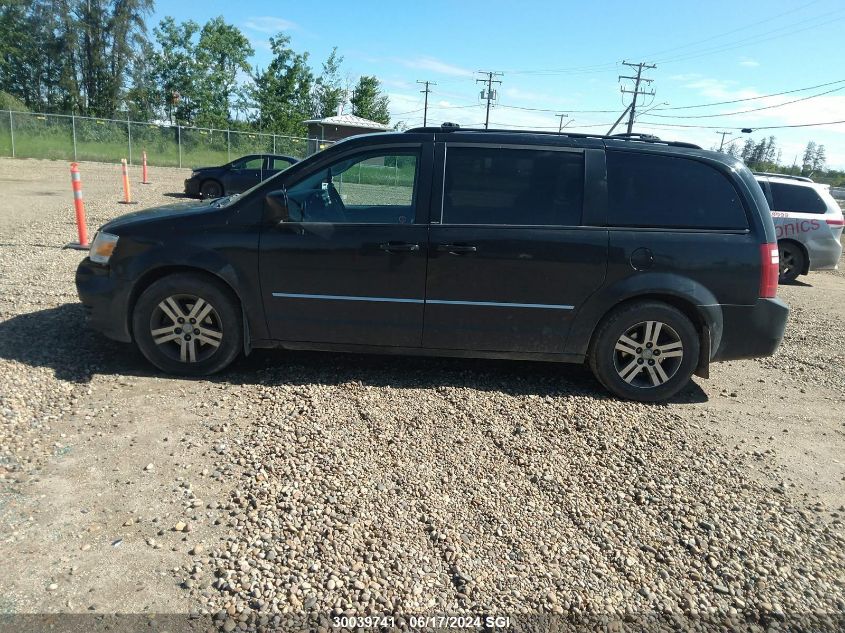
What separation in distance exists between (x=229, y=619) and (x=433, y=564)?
3.00 feet

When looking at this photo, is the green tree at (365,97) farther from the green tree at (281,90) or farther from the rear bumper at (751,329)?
the rear bumper at (751,329)

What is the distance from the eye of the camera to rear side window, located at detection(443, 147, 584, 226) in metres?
4.65

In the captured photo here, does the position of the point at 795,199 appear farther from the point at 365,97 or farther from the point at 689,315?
the point at 365,97

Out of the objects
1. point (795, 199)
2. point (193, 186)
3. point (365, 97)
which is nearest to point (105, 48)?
point (365, 97)

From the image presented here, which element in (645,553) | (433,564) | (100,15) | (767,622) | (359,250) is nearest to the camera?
(767,622)

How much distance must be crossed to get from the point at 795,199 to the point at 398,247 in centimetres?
976

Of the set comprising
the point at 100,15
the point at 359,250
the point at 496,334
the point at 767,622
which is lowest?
the point at 767,622

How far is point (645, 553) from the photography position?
9.75ft

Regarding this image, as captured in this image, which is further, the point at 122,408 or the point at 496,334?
the point at 496,334

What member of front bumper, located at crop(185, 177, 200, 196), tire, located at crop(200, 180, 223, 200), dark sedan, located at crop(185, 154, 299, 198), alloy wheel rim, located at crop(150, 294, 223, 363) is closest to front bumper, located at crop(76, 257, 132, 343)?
alloy wheel rim, located at crop(150, 294, 223, 363)

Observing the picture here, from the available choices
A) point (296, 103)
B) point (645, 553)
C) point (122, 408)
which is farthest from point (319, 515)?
point (296, 103)

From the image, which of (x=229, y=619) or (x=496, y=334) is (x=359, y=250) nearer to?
(x=496, y=334)

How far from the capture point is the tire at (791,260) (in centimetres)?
1110

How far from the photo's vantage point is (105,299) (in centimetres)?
471
